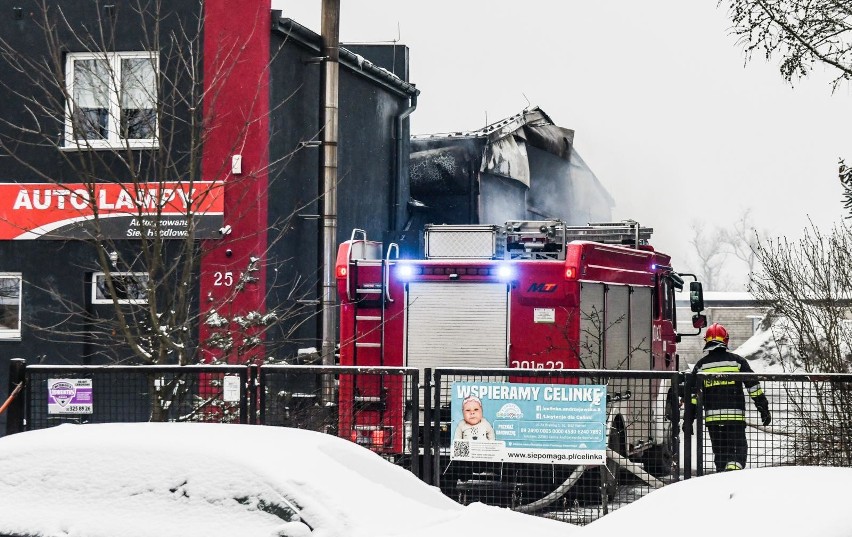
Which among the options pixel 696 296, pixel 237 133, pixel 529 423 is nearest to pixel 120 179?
pixel 237 133

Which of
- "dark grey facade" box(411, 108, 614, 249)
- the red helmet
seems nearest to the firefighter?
the red helmet

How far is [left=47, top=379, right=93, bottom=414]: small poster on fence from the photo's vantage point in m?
11.3

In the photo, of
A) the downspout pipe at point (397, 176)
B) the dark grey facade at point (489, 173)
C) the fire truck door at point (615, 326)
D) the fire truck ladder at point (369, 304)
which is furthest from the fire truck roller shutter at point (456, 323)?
the dark grey facade at point (489, 173)

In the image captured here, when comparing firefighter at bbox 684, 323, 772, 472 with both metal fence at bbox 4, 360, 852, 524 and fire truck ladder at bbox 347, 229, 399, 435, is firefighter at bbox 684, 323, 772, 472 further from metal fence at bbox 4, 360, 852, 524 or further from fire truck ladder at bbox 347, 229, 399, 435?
fire truck ladder at bbox 347, 229, 399, 435

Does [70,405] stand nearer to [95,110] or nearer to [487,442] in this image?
[487,442]

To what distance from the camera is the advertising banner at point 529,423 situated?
1067cm

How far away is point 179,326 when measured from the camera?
12070 millimetres

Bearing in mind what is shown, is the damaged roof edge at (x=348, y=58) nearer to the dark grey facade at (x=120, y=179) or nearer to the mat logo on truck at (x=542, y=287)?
the dark grey facade at (x=120, y=179)

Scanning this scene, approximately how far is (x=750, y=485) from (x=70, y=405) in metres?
7.14

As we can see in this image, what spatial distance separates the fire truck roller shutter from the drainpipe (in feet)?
11.2

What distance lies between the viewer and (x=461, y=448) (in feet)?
35.6

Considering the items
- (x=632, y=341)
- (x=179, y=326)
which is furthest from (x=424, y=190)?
(x=179, y=326)

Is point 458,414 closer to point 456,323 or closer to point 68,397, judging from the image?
point 456,323

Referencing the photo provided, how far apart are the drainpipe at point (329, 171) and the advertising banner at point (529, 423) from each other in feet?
20.7
